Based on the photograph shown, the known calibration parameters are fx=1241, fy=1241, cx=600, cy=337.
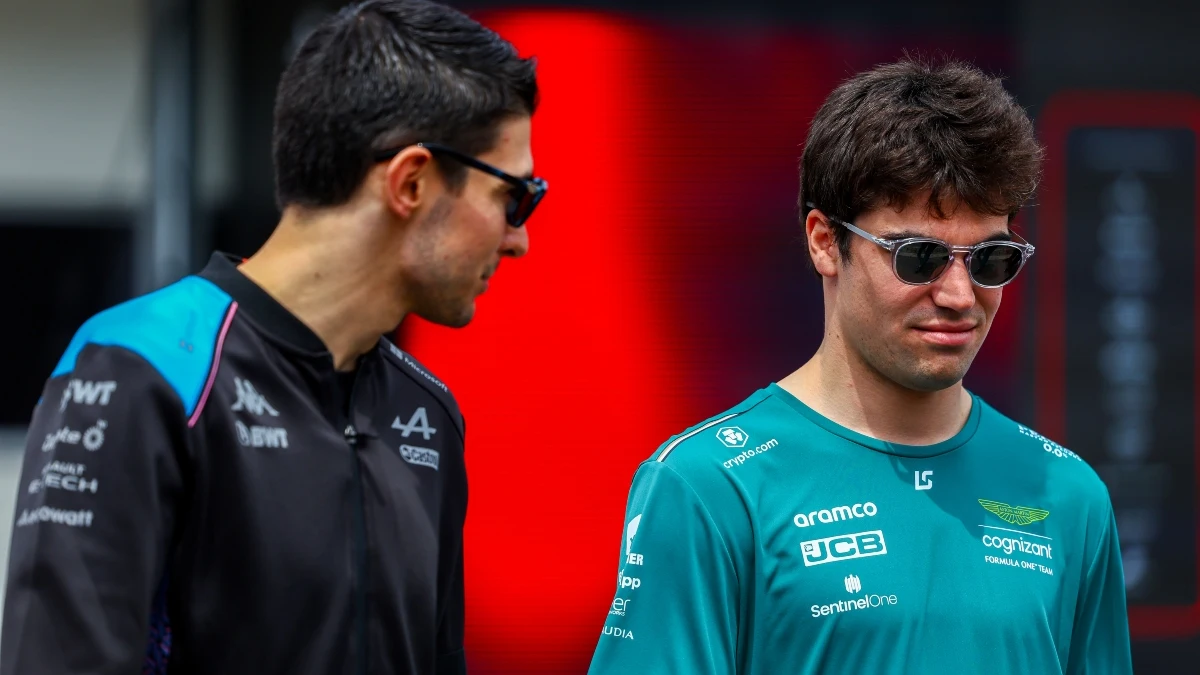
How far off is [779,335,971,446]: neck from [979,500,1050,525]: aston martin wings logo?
0.38 feet

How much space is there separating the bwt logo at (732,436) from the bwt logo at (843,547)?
6.5 inches

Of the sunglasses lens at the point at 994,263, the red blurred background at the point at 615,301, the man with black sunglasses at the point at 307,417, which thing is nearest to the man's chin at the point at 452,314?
the man with black sunglasses at the point at 307,417

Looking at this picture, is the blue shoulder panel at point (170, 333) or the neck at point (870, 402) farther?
the neck at point (870, 402)

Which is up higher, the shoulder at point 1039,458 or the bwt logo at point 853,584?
the shoulder at point 1039,458

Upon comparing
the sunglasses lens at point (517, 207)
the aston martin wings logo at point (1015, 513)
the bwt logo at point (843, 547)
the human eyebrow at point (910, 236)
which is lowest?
the bwt logo at point (843, 547)

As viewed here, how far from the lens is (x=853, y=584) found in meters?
1.59

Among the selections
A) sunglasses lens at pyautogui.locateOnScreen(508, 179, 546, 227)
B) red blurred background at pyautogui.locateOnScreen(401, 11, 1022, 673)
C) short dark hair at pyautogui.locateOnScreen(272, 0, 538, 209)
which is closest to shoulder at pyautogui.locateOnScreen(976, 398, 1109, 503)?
sunglasses lens at pyautogui.locateOnScreen(508, 179, 546, 227)

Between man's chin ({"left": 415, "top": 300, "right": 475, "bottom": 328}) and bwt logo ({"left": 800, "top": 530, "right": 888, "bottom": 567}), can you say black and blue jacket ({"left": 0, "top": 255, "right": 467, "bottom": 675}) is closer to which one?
man's chin ({"left": 415, "top": 300, "right": 475, "bottom": 328})

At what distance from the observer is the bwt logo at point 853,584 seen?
1.59 m

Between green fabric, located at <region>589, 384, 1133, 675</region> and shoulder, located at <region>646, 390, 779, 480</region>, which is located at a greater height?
shoulder, located at <region>646, 390, 779, 480</region>

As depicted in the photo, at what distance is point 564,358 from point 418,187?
7.26ft

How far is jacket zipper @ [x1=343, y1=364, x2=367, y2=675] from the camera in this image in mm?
1524

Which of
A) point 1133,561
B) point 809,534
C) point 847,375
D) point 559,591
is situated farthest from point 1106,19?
point 809,534

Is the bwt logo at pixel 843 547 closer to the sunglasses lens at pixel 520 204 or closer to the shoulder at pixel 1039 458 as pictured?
the shoulder at pixel 1039 458
